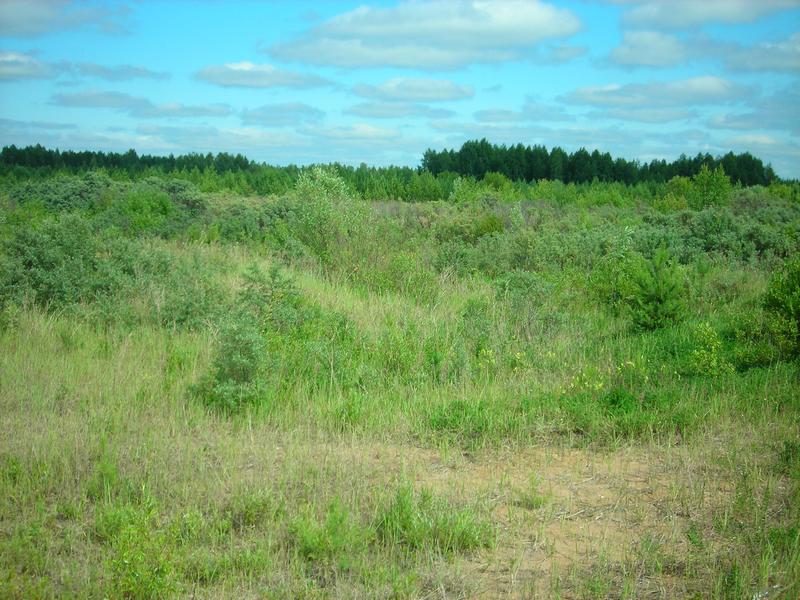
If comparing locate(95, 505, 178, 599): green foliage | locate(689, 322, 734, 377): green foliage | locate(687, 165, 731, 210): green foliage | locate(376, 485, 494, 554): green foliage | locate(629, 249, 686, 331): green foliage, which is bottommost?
locate(95, 505, 178, 599): green foliage

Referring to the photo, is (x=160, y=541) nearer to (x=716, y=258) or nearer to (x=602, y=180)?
(x=716, y=258)

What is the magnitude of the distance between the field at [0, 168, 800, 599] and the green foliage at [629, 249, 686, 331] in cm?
3

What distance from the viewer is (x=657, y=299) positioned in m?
10.4

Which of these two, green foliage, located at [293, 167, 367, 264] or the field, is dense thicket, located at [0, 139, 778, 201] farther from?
the field

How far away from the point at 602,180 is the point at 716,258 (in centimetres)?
4385

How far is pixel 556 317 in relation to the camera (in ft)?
33.4

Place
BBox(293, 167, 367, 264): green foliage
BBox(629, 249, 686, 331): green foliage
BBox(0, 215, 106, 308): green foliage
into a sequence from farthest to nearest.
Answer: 1. BBox(293, 167, 367, 264): green foliage
2. BBox(0, 215, 106, 308): green foliage
3. BBox(629, 249, 686, 331): green foliage

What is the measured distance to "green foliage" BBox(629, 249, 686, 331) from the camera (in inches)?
405

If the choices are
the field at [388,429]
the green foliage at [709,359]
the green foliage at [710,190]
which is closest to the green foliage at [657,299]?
the field at [388,429]

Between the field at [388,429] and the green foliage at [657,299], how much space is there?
0.10 ft

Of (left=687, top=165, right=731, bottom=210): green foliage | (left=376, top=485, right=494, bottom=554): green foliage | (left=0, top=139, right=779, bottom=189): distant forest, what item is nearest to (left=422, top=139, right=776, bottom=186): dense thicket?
(left=0, top=139, right=779, bottom=189): distant forest

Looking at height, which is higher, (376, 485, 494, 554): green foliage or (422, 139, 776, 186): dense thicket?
(422, 139, 776, 186): dense thicket

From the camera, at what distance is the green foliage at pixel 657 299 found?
10297mm

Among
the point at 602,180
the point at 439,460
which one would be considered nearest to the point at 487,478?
the point at 439,460
